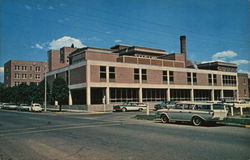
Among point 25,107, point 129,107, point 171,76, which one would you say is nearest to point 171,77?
point 171,76

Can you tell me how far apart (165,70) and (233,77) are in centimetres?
2876

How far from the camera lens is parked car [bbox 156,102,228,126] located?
16.4 meters

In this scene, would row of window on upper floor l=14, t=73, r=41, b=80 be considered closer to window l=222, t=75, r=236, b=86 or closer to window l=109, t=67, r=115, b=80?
window l=109, t=67, r=115, b=80

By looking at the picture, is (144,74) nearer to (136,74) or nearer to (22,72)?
(136,74)

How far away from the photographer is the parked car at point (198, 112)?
53.8 ft

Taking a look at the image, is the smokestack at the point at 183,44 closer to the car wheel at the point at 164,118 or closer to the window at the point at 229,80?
the window at the point at 229,80

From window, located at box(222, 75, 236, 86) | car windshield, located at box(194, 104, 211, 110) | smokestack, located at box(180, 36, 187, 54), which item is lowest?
car windshield, located at box(194, 104, 211, 110)

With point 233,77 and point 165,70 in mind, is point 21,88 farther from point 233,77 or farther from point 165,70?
point 233,77

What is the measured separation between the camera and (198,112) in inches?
660

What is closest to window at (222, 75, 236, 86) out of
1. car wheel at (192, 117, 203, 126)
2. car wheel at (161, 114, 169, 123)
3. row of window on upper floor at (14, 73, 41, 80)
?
car wheel at (161, 114, 169, 123)

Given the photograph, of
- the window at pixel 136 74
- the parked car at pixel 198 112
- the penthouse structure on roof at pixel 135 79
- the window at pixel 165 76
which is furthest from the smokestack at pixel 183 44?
the parked car at pixel 198 112

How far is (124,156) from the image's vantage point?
745cm

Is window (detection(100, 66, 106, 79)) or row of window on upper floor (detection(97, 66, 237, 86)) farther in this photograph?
row of window on upper floor (detection(97, 66, 237, 86))

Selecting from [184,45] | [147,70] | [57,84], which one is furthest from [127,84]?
[184,45]
